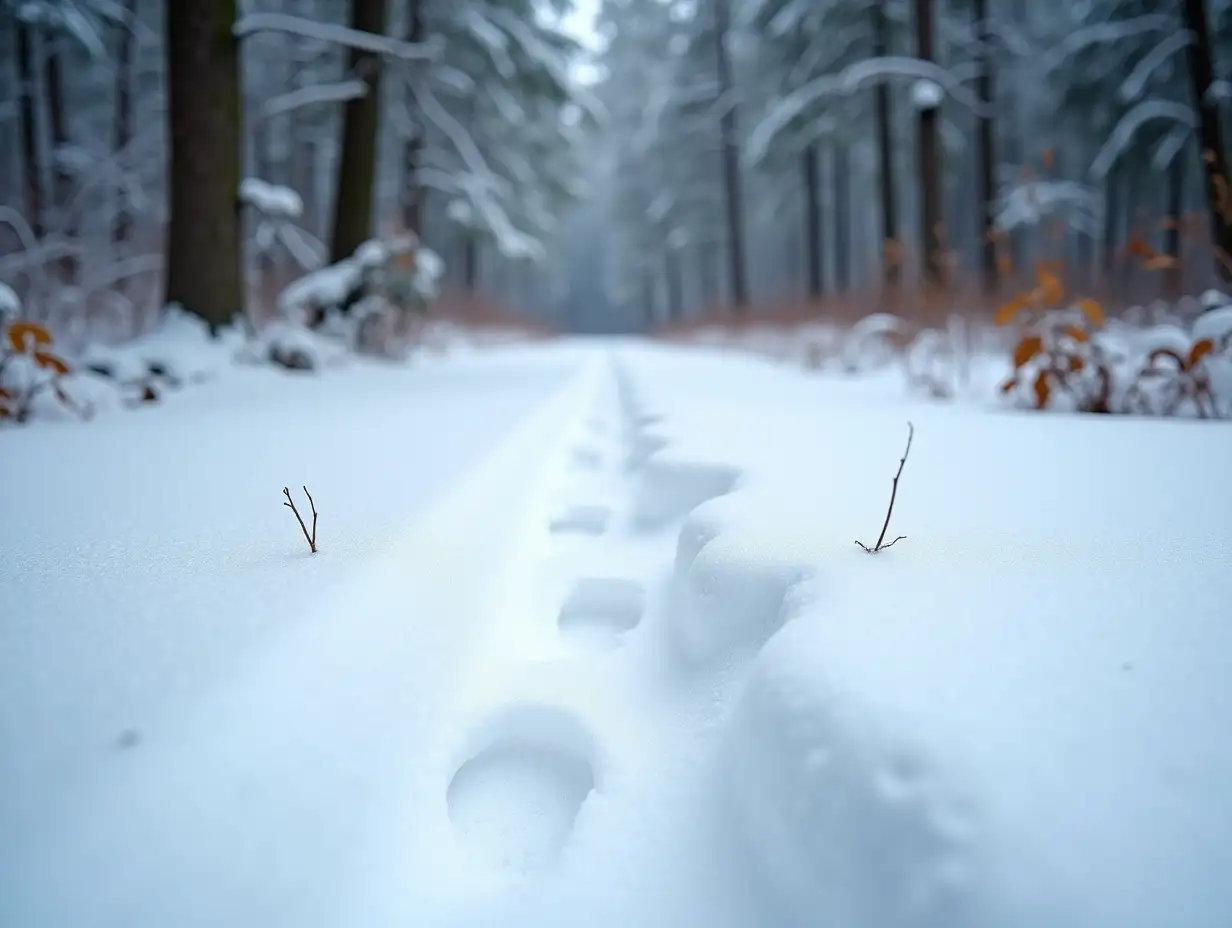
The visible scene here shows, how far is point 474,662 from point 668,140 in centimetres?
1789

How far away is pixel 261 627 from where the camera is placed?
68cm

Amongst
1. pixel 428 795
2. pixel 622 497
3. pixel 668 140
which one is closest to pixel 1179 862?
pixel 428 795

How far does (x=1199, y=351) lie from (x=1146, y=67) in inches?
539

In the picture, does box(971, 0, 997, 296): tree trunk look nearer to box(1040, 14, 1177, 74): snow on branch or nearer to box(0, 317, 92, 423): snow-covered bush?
box(1040, 14, 1177, 74): snow on branch

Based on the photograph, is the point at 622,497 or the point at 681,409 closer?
the point at 622,497

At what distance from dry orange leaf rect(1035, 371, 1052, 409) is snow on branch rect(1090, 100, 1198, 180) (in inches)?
425

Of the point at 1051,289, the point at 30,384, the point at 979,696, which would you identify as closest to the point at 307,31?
the point at 30,384

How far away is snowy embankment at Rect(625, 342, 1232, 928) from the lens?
1.30ft

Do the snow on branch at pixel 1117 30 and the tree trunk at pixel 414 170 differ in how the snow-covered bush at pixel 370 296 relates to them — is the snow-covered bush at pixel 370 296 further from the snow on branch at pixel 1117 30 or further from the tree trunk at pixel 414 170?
the snow on branch at pixel 1117 30

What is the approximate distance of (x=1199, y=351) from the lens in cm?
203

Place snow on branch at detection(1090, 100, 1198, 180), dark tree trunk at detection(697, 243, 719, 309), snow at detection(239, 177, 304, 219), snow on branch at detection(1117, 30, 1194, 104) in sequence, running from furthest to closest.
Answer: dark tree trunk at detection(697, 243, 719, 309)
snow on branch at detection(1117, 30, 1194, 104)
snow on branch at detection(1090, 100, 1198, 180)
snow at detection(239, 177, 304, 219)

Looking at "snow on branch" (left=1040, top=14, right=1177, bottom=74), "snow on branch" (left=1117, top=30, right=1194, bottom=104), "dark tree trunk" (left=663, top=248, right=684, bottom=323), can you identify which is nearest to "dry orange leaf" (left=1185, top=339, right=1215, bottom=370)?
"snow on branch" (left=1117, top=30, right=1194, bottom=104)

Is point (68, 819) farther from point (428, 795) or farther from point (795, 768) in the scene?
point (795, 768)

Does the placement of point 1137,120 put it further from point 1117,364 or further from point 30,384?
point 30,384
